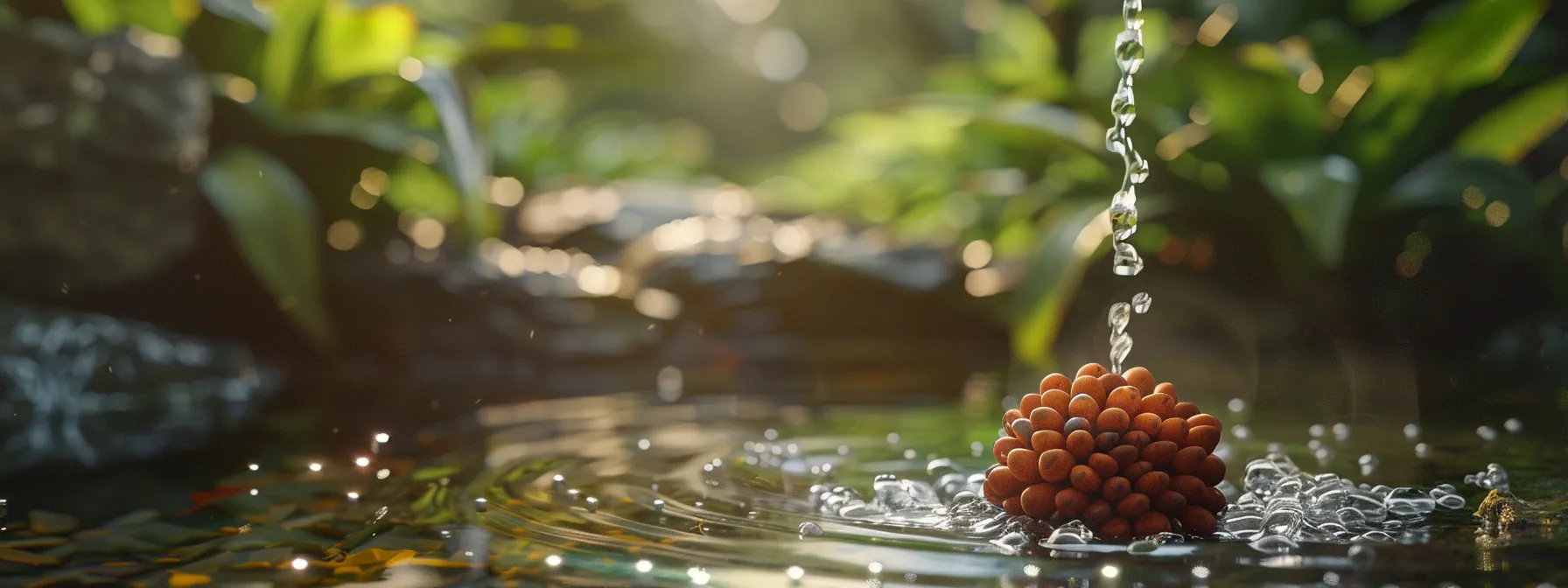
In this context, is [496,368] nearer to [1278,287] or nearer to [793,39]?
[1278,287]

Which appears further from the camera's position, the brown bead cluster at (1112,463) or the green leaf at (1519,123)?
the green leaf at (1519,123)

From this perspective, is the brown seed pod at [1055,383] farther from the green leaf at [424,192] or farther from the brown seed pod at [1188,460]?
the green leaf at [424,192]

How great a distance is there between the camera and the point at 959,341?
13.1 feet

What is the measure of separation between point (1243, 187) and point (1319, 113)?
1.01 feet

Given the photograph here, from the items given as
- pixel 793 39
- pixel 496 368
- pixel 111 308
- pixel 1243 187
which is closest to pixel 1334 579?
pixel 1243 187

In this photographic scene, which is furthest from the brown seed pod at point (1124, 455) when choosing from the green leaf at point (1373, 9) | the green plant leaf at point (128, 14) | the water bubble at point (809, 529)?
the green plant leaf at point (128, 14)

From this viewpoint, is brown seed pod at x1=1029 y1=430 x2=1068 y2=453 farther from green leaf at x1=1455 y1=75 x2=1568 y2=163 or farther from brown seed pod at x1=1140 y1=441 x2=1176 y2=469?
green leaf at x1=1455 y1=75 x2=1568 y2=163

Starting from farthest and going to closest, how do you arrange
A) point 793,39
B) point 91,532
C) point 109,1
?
point 793,39 < point 109,1 < point 91,532

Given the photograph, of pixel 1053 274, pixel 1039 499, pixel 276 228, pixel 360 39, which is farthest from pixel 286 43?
pixel 1039 499

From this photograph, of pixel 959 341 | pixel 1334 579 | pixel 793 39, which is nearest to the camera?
pixel 1334 579

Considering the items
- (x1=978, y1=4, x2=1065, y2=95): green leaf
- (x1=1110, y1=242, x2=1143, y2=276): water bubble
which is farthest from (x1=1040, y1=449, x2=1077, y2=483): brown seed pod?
(x1=978, y1=4, x2=1065, y2=95): green leaf

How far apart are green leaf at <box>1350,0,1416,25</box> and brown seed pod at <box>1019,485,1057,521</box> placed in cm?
259

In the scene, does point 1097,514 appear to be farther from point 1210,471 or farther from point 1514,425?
point 1514,425

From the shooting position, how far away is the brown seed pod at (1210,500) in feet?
4.40
